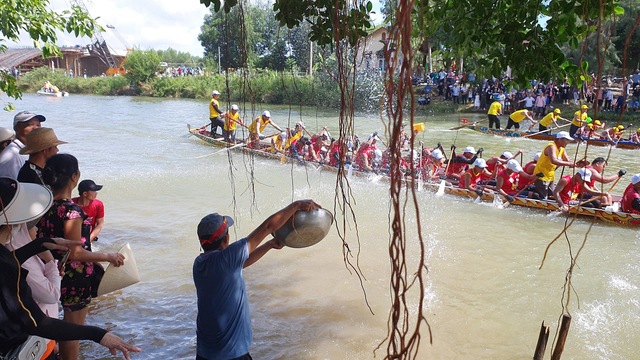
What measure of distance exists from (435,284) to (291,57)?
3734 mm

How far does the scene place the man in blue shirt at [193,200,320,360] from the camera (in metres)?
2.62

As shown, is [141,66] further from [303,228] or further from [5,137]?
[303,228]

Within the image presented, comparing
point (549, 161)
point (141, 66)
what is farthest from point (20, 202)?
point (141, 66)

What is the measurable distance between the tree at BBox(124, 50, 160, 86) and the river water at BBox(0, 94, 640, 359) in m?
30.9

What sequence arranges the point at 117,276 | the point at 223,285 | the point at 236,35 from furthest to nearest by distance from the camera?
the point at 236,35 → the point at 117,276 → the point at 223,285

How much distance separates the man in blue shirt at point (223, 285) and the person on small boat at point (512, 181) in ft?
26.2

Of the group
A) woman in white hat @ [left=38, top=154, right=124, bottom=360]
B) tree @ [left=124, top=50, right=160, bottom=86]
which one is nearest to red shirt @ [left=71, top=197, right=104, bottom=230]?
woman in white hat @ [left=38, top=154, right=124, bottom=360]

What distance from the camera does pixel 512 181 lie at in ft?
32.8

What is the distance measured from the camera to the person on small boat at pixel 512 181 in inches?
382

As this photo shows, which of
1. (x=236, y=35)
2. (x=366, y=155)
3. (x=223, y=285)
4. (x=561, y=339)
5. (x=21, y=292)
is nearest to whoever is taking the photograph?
(x=21, y=292)

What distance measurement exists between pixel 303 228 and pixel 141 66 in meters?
42.4

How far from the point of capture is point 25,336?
2.12m

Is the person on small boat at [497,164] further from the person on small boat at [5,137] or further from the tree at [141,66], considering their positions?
the tree at [141,66]

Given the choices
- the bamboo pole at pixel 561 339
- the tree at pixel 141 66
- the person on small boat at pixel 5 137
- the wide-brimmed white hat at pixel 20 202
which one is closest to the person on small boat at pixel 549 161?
the bamboo pole at pixel 561 339
